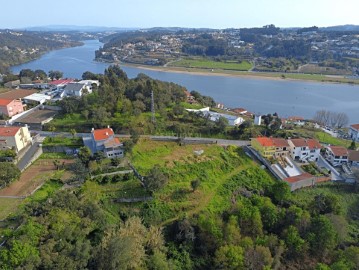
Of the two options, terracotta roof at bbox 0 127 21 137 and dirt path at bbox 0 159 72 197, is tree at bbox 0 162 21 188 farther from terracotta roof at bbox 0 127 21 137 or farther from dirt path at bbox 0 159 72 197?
terracotta roof at bbox 0 127 21 137

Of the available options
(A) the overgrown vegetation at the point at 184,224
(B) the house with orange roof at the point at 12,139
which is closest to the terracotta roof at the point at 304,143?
(A) the overgrown vegetation at the point at 184,224

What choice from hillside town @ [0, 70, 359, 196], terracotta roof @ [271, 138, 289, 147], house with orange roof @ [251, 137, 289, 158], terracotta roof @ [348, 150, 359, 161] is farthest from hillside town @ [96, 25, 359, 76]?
house with orange roof @ [251, 137, 289, 158]

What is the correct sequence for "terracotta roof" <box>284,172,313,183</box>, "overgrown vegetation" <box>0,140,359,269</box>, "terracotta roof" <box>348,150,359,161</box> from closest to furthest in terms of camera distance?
"overgrown vegetation" <box>0,140,359,269</box> < "terracotta roof" <box>284,172,313,183</box> < "terracotta roof" <box>348,150,359,161</box>

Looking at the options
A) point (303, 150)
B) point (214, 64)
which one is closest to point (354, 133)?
point (303, 150)

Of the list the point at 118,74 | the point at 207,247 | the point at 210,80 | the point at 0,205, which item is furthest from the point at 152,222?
the point at 210,80

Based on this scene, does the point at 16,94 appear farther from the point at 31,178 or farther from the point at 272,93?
the point at 272,93

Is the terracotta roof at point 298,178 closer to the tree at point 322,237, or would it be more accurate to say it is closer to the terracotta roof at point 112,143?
the tree at point 322,237

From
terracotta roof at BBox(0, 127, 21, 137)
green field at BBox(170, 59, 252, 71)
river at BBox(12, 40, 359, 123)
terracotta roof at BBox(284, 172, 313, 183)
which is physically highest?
terracotta roof at BBox(0, 127, 21, 137)
